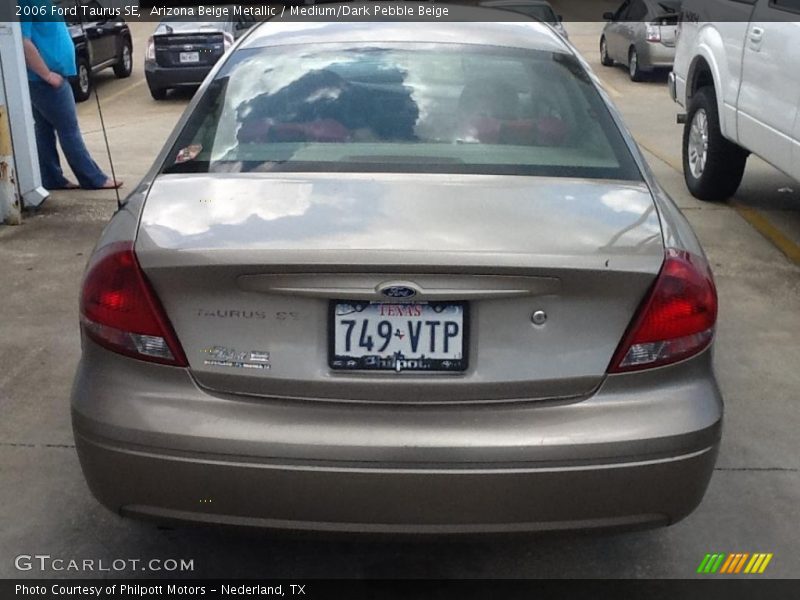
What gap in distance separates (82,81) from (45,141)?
280 inches

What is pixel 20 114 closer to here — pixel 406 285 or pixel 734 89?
pixel 734 89

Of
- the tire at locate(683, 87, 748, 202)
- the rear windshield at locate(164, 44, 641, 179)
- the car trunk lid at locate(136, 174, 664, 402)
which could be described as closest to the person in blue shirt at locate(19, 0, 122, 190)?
the tire at locate(683, 87, 748, 202)

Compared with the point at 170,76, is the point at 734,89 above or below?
above

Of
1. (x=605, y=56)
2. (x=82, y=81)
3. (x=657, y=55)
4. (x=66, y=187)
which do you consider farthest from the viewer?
(x=605, y=56)

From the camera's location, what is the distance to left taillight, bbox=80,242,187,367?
2689mm

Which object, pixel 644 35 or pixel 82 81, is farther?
pixel 644 35

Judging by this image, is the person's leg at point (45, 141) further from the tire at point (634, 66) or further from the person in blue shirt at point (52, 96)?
the tire at point (634, 66)

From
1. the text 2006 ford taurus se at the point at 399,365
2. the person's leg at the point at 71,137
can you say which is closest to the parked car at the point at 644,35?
the person's leg at the point at 71,137

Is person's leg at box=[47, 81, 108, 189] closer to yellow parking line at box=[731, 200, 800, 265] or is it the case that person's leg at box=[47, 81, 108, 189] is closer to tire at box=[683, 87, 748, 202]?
tire at box=[683, 87, 748, 202]

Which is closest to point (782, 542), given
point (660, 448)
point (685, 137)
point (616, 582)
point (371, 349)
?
point (616, 582)

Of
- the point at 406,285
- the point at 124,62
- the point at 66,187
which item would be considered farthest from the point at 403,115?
the point at 124,62

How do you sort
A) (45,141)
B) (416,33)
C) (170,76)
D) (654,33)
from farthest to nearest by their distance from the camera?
(654,33)
(170,76)
(45,141)
(416,33)

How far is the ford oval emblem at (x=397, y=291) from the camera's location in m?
2.54

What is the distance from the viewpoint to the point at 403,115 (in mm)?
3420
